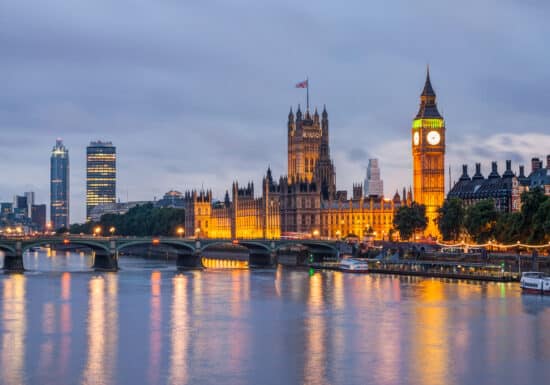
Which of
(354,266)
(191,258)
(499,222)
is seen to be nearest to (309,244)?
(191,258)

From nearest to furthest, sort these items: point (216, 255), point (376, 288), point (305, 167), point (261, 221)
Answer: point (376, 288), point (216, 255), point (261, 221), point (305, 167)

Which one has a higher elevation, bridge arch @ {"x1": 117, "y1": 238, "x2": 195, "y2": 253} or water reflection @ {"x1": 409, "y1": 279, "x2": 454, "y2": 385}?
bridge arch @ {"x1": 117, "y1": 238, "x2": 195, "y2": 253}

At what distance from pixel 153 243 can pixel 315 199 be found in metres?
48.9

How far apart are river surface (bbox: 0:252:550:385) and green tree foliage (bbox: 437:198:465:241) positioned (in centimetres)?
3411

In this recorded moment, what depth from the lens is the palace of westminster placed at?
472 feet

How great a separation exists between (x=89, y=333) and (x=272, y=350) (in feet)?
33.3

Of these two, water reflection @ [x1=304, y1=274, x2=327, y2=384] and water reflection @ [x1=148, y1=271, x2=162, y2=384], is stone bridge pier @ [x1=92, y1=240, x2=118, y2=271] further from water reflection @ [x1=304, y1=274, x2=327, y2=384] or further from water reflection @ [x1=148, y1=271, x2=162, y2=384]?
water reflection @ [x1=304, y1=274, x2=327, y2=384]

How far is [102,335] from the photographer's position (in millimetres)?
53062

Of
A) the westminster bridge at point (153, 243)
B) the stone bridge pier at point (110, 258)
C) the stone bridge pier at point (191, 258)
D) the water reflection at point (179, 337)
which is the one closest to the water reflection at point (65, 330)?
the water reflection at point (179, 337)

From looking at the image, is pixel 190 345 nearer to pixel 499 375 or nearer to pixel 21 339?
pixel 21 339

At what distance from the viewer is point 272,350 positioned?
48844mm

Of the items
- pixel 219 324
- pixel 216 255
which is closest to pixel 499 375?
pixel 219 324

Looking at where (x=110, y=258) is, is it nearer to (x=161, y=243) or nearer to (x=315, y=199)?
(x=161, y=243)

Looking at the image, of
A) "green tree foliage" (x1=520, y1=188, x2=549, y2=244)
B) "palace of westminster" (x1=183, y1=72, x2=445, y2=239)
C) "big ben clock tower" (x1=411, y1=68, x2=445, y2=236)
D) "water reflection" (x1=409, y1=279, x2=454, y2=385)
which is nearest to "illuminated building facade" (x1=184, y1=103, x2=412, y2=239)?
"palace of westminster" (x1=183, y1=72, x2=445, y2=239)
